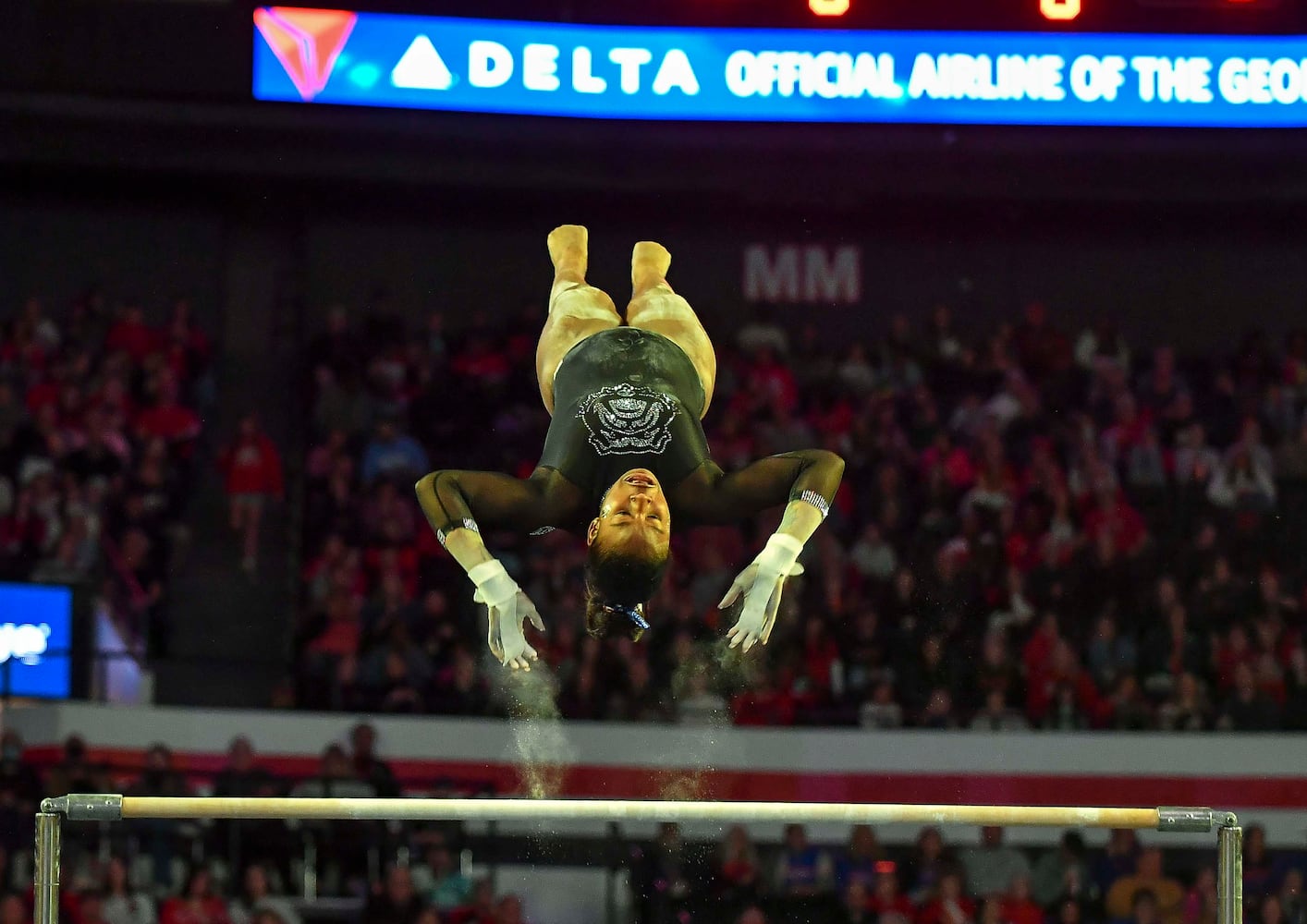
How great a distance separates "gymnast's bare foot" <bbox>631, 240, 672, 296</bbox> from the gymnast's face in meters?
2.18

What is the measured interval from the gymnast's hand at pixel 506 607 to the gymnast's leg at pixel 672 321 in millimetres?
1423

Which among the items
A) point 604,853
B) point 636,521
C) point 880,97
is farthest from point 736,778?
point 636,521

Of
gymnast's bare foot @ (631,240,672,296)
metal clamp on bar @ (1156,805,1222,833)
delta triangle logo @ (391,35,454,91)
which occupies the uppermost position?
delta triangle logo @ (391,35,454,91)

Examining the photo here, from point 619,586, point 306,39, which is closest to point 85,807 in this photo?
point 619,586

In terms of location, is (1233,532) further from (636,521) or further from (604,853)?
(636,521)

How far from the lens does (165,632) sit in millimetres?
14594

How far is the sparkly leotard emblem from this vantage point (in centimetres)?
788

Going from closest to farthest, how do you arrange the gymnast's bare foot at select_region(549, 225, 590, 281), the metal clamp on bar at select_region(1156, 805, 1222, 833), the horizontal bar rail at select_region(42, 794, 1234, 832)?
the horizontal bar rail at select_region(42, 794, 1234, 832)
the metal clamp on bar at select_region(1156, 805, 1222, 833)
the gymnast's bare foot at select_region(549, 225, 590, 281)

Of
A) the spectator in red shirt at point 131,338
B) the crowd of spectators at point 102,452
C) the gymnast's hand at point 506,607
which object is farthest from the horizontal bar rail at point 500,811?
the spectator in red shirt at point 131,338

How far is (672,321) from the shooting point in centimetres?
903

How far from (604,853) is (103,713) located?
11.0ft

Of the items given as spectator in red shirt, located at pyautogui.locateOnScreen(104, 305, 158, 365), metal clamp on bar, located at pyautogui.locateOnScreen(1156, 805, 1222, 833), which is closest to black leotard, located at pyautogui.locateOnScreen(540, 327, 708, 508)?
metal clamp on bar, located at pyautogui.locateOnScreen(1156, 805, 1222, 833)

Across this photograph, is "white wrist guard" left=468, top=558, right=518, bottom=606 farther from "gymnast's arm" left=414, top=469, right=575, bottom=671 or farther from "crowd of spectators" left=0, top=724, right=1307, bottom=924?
"crowd of spectators" left=0, top=724, right=1307, bottom=924

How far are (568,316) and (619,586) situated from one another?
6.59 ft
